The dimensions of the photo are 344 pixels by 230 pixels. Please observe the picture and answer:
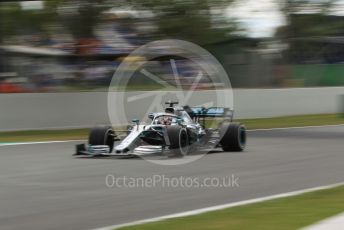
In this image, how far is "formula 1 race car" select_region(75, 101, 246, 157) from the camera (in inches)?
533

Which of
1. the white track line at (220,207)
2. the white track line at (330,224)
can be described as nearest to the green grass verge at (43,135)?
the white track line at (220,207)

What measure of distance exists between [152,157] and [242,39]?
1748 cm

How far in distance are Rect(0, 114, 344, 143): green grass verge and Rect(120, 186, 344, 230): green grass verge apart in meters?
11.8

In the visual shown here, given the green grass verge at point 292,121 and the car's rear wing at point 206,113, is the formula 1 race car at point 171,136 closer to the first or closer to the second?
the car's rear wing at point 206,113

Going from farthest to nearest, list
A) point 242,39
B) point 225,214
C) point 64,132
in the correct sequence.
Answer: point 242,39 → point 64,132 → point 225,214

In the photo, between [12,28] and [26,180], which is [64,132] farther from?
[26,180]

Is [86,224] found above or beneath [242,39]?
beneath

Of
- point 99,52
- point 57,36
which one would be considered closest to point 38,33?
point 57,36

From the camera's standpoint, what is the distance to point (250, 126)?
25.3m

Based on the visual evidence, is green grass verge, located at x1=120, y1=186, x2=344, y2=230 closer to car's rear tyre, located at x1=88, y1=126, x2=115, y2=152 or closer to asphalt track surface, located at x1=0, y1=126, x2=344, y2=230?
asphalt track surface, located at x1=0, y1=126, x2=344, y2=230

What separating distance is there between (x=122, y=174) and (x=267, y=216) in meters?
4.23

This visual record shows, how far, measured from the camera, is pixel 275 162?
13.6 m

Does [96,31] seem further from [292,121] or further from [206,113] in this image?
[206,113]

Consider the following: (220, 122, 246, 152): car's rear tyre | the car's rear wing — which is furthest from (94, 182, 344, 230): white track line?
the car's rear wing
